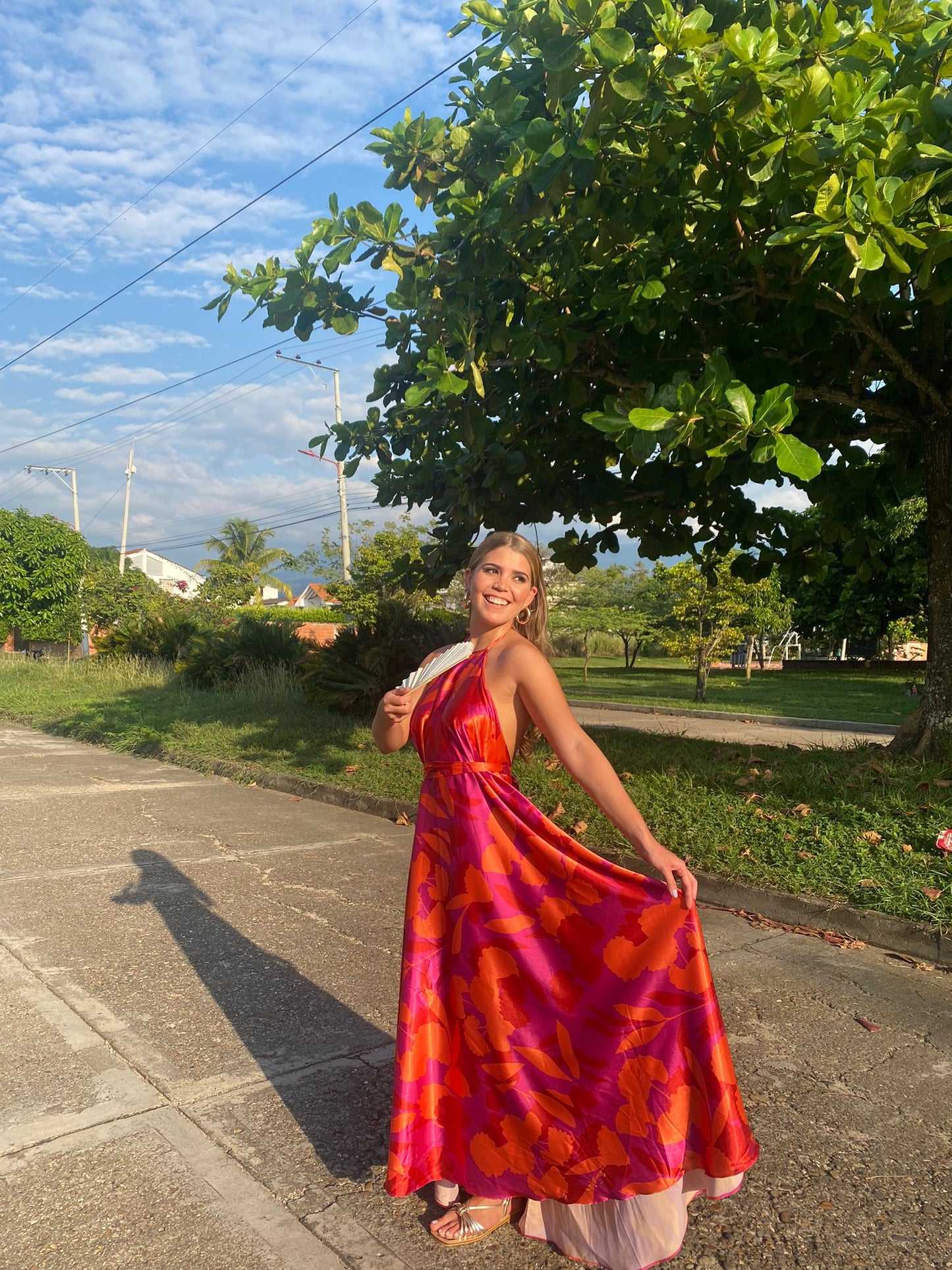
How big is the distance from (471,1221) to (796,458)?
10.3 feet

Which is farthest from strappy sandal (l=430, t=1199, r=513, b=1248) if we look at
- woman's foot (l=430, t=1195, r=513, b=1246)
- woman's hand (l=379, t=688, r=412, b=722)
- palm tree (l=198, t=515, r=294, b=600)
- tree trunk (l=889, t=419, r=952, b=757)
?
palm tree (l=198, t=515, r=294, b=600)

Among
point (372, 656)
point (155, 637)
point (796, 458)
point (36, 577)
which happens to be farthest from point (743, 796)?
point (36, 577)

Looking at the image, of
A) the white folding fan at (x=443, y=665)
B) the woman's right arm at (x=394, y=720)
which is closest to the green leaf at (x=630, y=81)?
the white folding fan at (x=443, y=665)

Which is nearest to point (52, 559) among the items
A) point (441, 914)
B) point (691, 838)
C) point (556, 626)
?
point (556, 626)

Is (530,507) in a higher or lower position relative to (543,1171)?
higher

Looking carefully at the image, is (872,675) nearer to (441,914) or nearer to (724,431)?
(724,431)

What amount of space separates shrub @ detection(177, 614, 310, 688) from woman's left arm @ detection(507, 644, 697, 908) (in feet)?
51.7

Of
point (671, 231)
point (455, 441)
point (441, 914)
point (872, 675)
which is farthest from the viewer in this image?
point (872, 675)

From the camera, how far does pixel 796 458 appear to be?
13.9 ft

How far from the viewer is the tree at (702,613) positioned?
18.7 metres

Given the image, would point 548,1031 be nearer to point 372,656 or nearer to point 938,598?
point 938,598

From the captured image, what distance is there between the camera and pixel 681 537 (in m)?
9.23

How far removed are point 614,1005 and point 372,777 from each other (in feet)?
23.7

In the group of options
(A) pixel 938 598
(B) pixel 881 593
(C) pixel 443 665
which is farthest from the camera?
(B) pixel 881 593
